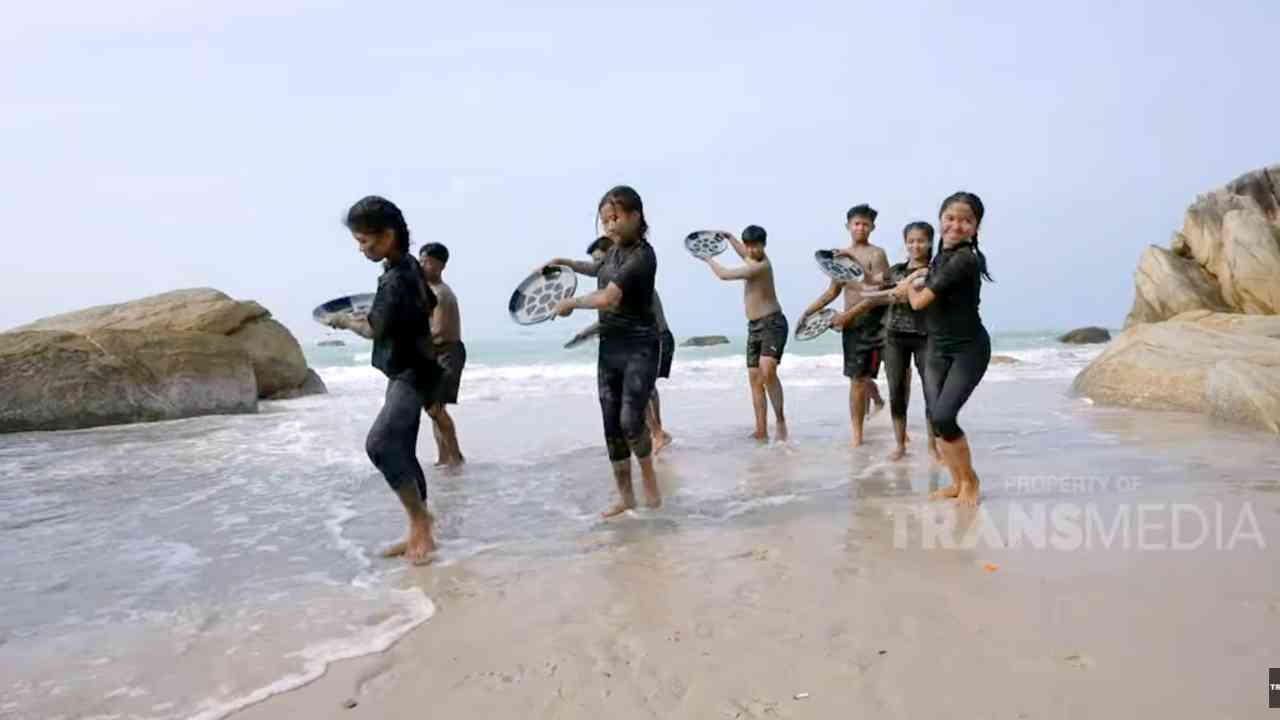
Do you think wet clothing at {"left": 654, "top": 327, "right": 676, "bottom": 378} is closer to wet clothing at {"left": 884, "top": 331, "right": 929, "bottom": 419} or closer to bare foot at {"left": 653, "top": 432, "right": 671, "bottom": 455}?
bare foot at {"left": 653, "top": 432, "right": 671, "bottom": 455}

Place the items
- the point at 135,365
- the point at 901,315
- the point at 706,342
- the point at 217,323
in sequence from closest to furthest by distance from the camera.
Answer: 1. the point at 901,315
2. the point at 135,365
3. the point at 217,323
4. the point at 706,342

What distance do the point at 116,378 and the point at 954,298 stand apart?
31.8ft

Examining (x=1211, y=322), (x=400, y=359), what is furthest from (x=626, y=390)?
(x=1211, y=322)

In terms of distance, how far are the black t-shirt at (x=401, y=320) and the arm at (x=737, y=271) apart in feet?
10.4

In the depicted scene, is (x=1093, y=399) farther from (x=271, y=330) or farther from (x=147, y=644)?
(x=271, y=330)

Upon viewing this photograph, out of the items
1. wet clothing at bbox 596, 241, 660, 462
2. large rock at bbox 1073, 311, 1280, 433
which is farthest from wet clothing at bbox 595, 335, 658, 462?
large rock at bbox 1073, 311, 1280, 433

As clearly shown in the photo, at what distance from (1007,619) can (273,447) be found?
273 inches

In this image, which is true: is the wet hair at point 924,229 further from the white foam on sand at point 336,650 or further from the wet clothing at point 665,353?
the white foam on sand at point 336,650

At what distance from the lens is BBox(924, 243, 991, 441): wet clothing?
4.39 meters

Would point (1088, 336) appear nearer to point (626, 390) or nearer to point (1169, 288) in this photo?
point (1169, 288)

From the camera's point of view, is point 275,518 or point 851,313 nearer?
point 275,518

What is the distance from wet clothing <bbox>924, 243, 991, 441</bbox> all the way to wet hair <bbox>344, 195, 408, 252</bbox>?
282 centimetres

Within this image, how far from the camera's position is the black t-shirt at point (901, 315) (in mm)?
5891

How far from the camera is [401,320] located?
3.88 meters
